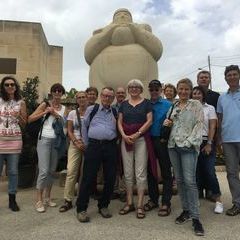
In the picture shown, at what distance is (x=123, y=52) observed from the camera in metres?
7.23

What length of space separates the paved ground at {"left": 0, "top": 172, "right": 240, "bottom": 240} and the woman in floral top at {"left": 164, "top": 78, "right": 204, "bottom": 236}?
0.70 feet

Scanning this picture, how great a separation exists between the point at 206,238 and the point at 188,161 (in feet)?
2.76

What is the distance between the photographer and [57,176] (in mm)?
7816

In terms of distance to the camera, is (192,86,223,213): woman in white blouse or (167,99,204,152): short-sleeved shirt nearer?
(167,99,204,152): short-sleeved shirt

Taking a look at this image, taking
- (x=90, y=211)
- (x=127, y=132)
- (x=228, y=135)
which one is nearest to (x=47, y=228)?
(x=90, y=211)

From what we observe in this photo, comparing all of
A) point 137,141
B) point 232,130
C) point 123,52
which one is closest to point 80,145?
point 137,141

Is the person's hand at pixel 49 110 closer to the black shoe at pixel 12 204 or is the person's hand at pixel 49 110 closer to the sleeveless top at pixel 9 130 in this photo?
the sleeveless top at pixel 9 130

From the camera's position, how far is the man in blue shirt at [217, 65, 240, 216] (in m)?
4.79

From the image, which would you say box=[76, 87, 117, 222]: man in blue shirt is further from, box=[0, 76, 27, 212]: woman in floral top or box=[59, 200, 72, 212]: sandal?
box=[0, 76, 27, 212]: woman in floral top

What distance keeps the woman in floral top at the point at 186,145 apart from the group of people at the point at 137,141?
0.04 ft

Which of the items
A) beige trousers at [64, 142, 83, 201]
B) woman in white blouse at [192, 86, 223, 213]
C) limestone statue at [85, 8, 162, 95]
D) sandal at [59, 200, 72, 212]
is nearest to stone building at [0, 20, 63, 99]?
limestone statue at [85, 8, 162, 95]

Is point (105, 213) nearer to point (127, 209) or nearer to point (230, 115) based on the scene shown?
point (127, 209)

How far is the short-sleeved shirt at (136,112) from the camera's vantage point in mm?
4699

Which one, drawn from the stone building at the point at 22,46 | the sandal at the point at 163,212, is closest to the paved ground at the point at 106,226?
the sandal at the point at 163,212
